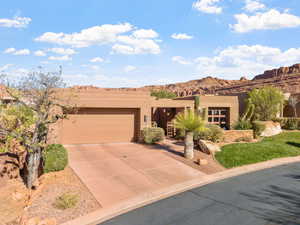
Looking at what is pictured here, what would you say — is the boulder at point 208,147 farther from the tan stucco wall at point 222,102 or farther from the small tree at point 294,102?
the small tree at point 294,102

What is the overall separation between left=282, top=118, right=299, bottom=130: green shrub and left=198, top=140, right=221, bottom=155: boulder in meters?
11.7

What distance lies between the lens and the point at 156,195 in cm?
805

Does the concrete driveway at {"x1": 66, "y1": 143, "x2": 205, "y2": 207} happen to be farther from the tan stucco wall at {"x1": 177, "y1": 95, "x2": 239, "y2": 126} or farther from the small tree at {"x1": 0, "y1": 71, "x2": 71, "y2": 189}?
the tan stucco wall at {"x1": 177, "y1": 95, "x2": 239, "y2": 126}

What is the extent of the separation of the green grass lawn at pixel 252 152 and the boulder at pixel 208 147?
0.34 metres

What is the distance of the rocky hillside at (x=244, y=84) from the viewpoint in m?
57.5

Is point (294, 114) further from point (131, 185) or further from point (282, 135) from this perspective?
point (131, 185)

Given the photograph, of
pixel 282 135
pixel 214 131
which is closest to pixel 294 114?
pixel 282 135

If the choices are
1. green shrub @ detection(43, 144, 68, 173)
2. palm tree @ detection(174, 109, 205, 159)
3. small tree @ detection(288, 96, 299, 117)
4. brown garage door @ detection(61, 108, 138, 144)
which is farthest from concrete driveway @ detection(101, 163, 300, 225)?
small tree @ detection(288, 96, 299, 117)

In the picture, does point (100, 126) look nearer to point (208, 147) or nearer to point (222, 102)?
point (208, 147)

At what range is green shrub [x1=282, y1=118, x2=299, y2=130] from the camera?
20.9m

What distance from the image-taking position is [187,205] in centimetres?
725

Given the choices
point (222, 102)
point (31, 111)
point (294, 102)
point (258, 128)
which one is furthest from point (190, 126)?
point (294, 102)

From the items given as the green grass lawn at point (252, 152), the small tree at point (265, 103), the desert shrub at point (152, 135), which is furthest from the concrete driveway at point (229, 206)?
the small tree at point (265, 103)

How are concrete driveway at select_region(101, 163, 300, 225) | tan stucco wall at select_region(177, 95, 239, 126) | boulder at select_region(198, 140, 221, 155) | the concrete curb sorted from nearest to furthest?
concrete driveway at select_region(101, 163, 300, 225) < the concrete curb < boulder at select_region(198, 140, 221, 155) < tan stucco wall at select_region(177, 95, 239, 126)
